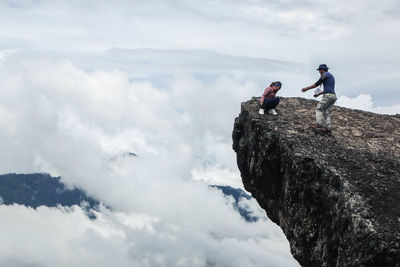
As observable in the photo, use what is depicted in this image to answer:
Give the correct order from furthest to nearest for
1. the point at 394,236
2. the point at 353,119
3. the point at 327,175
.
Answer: the point at 353,119 < the point at 327,175 < the point at 394,236

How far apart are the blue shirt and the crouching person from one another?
5282mm

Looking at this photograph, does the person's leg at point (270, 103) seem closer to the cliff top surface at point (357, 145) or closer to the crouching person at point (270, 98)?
the crouching person at point (270, 98)

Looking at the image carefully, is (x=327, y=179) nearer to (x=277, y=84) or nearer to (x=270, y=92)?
(x=270, y=92)

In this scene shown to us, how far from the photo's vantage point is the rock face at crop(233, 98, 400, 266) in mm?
19766

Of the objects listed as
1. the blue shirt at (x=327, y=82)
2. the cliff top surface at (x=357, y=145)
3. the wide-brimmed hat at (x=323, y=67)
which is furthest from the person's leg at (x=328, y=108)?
the wide-brimmed hat at (x=323, y=67)

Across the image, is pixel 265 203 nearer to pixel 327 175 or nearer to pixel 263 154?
pixel 263 154

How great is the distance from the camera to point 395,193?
2203cm

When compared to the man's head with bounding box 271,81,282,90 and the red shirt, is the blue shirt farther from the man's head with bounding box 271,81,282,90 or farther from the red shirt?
the red shirt

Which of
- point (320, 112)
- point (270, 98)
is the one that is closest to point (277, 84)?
point (270, 98)

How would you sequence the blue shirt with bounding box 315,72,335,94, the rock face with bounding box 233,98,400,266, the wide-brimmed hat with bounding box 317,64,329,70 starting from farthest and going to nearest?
the wide-brimmed hat with bounding box 317,64,329,70 < the blue shirt with bounding box 315,72,335,94 < the rock face with bounding box 233,98,400,266

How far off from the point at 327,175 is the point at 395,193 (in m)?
3.63

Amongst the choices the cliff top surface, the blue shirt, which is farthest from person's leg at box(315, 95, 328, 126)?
the blue shirt

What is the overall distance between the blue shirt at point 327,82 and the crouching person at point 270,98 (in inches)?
208

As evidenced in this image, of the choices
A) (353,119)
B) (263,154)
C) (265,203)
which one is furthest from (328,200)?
(353,119)
